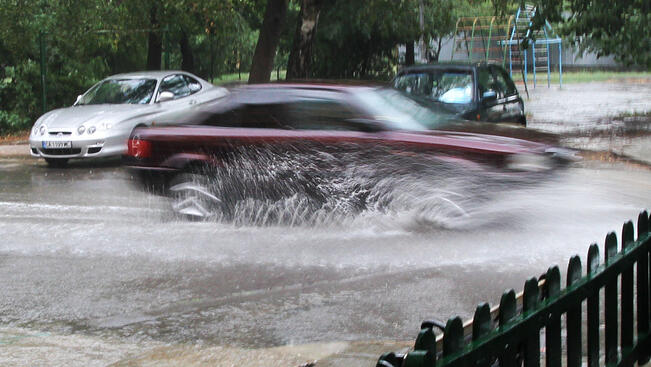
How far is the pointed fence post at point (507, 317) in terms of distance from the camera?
9.03 feet

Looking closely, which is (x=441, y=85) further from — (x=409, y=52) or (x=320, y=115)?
(x=409, y=52)

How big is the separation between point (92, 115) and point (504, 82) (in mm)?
6808

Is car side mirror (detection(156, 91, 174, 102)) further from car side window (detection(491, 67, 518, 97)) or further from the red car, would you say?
car side window (detection(491, 67, 518, 97))

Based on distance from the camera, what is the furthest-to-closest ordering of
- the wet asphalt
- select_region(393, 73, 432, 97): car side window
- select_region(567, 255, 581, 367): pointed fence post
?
select_region(393, 73, 432, 97): car side window, the wet asphalt, select_region(567, 255, 581, 367): pointed fence post

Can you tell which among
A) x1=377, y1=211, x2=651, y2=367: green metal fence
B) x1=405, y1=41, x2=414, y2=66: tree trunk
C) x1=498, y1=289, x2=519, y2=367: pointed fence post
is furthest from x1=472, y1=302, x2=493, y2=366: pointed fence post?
x1=405, y1=41, x2=414, y2=66: tree trunk

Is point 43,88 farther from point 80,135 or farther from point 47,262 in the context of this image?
point 47,262

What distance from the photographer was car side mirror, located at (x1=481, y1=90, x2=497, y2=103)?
13516mm

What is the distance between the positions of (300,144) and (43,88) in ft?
40.5

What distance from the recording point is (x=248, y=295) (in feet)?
21.4

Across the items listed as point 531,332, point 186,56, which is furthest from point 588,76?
point 531,332

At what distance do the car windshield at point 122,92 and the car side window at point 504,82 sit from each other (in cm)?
590

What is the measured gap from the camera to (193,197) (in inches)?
375

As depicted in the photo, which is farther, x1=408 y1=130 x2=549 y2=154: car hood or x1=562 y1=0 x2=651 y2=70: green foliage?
x1=562 y1=0 x2=651 y2=70: green foliage

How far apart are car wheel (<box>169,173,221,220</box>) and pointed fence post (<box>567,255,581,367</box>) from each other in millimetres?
6411
